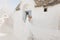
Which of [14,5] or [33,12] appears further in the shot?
[14,5]

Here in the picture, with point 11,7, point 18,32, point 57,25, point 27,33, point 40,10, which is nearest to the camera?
point 57,25

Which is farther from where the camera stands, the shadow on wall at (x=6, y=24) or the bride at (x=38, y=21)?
the shadow on wall at (x=6, y=24)

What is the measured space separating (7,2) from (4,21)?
209 mm

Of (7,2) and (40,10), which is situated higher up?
(7,2)

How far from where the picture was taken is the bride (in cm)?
79

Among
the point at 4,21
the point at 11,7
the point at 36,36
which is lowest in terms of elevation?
the point at 36,36

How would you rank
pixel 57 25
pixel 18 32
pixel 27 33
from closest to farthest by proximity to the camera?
pixel 57 25
pixel 27 33
pixel 18 32

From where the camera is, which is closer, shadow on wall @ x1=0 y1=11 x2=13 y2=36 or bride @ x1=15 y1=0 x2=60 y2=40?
bride @ x1=15 y1=0 x2=60 y2=40

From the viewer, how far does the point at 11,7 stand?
1.22 meters

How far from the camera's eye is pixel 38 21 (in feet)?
3.00

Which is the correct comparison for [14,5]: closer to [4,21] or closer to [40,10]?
[4,21]

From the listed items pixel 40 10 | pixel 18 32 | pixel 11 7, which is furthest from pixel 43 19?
pixel 11 7

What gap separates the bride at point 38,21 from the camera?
791 millimetres

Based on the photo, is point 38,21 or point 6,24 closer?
point 38,21
